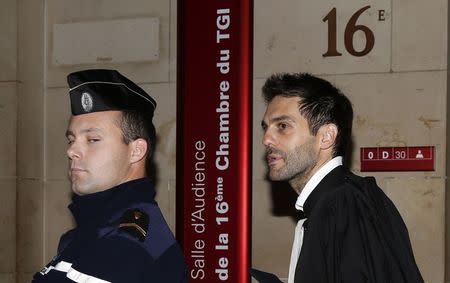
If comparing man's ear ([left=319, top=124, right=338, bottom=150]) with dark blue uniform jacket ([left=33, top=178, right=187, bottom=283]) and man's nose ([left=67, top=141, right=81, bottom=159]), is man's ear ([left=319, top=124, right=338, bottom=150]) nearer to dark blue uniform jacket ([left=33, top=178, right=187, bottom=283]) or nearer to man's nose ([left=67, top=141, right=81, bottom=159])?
dark blue uniform jacket ([left=33, top=178, right=187, bottom=283])

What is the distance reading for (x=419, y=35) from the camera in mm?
5418

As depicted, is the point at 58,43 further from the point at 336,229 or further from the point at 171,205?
the point at 336,229

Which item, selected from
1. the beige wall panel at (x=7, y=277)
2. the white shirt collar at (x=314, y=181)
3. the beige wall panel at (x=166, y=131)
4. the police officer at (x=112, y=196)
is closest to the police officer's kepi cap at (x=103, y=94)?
the police officer at (x=112, y=196)

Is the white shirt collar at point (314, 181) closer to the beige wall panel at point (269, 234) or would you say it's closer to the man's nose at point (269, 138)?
the man's nose at point (269, 138)

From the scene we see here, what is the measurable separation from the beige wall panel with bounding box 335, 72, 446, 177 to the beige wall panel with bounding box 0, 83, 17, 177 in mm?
2632

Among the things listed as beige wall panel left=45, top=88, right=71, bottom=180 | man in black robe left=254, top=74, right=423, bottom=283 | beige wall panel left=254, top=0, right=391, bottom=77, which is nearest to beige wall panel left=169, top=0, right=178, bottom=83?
beige wall panel left=254, top=0, right=391, bottom=77

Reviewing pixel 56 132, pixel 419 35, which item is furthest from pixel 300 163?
pixel 56 132

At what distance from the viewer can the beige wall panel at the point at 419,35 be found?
17.6 ft

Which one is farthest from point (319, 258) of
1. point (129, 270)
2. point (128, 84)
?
point (128, 84)

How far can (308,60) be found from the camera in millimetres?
5613

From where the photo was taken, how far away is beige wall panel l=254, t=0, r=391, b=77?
216 inches

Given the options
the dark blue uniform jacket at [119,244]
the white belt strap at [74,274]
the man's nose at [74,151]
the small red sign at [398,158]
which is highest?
the man's nose at [74,151]

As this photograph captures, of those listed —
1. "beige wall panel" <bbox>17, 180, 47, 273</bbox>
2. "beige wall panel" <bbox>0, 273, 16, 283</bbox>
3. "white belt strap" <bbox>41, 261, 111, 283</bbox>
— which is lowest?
"beige wall panel" <bbox>0, 273, 16, 283</bbox>

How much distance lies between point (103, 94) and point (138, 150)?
24 centimetres
